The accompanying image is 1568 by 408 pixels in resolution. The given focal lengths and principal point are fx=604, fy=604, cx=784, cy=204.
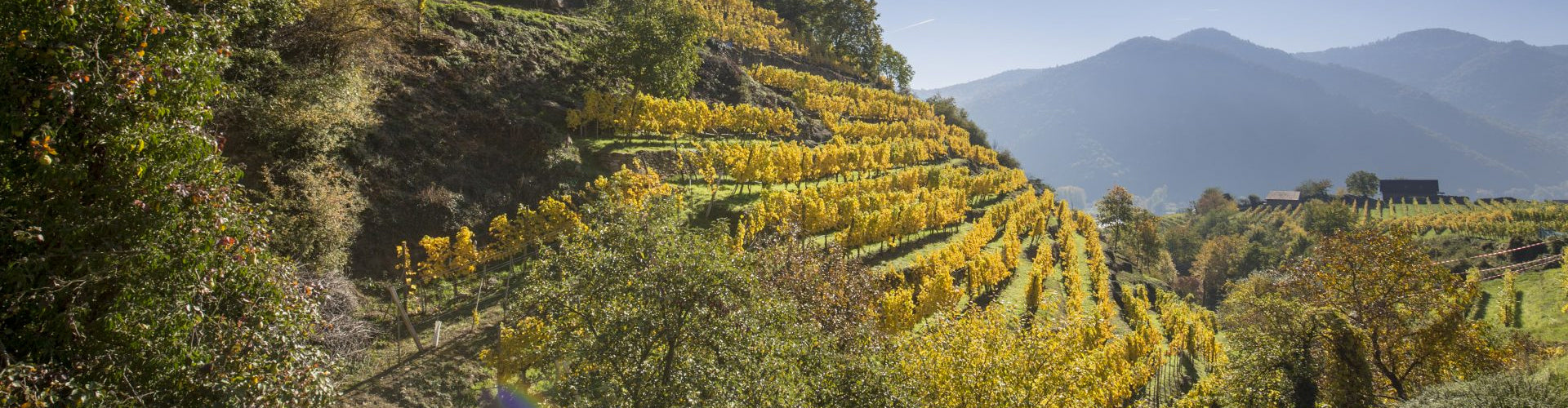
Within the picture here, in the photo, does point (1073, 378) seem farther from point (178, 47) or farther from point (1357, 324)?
point (178, 47)

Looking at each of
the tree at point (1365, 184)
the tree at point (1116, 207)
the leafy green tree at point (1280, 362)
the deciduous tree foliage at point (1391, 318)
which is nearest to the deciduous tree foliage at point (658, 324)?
the leafy green tree at point (1280, 362)

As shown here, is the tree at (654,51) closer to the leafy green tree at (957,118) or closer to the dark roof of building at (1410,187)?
the leafy green tree at (957,118)

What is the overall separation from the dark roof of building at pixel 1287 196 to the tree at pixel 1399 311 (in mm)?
148460

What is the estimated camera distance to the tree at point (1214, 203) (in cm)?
14324

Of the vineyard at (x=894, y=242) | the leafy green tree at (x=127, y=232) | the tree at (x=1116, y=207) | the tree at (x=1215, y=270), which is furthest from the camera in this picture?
the tree at (x=1215, y=270)

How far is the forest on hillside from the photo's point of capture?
8.51 m

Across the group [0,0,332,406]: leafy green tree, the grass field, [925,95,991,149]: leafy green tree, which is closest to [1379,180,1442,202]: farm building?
[925,95,991,149]: leafy green tree

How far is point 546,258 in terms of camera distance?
1717 centimetres

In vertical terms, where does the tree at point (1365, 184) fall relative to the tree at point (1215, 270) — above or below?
above

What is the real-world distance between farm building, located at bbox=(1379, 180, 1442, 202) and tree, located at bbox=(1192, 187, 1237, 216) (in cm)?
2652

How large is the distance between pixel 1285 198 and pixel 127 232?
18752 cm

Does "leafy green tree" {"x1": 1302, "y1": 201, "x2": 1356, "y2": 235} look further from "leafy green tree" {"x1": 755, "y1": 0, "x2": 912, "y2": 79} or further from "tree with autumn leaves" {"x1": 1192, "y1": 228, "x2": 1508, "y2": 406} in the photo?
"tree with autumn leaves" {"x1": 1192, "y1": 228, "x2": 1508, "y2": 406}

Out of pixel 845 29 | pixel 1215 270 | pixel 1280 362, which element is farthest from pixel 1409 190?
pixel 1280 362

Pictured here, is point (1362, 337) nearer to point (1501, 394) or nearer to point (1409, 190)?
point (1501, 394)
